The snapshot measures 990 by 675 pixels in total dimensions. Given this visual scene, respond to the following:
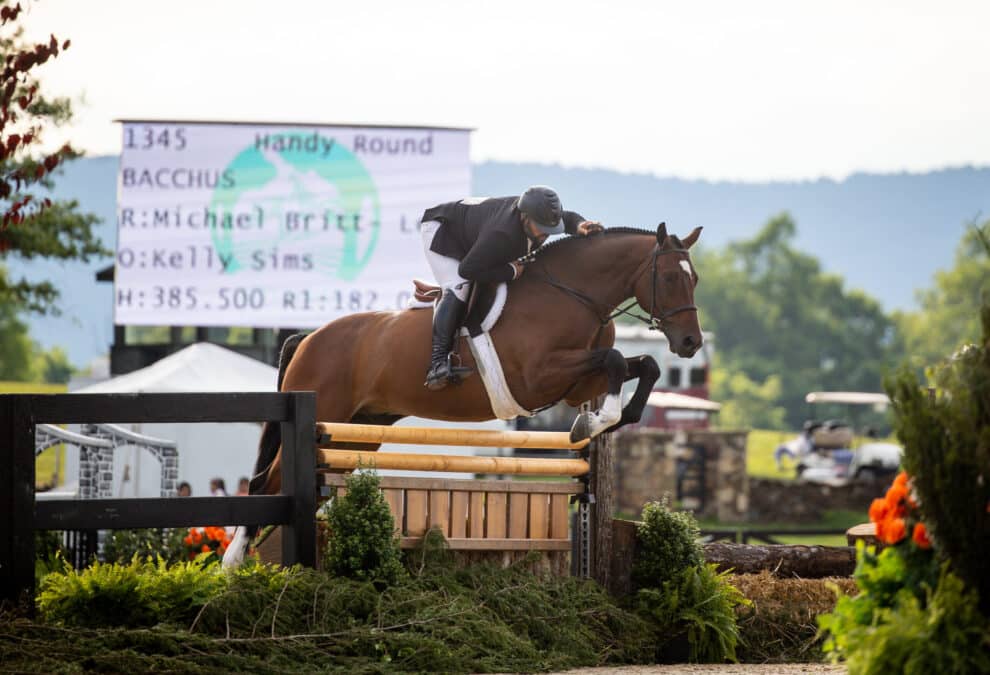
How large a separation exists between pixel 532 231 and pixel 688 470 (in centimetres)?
2375

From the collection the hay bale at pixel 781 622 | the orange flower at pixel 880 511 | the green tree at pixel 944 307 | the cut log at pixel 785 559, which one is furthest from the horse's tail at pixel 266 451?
the green tree at pixel 944 307

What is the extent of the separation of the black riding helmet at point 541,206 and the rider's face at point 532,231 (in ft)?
0.07

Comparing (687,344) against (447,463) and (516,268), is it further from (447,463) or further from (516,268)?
(447,463)

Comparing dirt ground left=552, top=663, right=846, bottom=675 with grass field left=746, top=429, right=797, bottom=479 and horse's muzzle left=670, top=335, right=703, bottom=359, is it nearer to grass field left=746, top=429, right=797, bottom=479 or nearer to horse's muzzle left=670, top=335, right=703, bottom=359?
horse's muzzle left=670, top=335, right=703, bottom=359

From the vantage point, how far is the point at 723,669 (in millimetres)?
7082

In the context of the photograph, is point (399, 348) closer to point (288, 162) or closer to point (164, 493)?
point (164, 493)

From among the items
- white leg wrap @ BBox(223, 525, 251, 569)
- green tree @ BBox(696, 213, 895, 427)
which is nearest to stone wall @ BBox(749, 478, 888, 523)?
white leg wrap @ BBox(223, 525, 251, 569)

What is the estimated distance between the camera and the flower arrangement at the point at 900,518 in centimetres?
452

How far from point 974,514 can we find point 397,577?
10.5ft

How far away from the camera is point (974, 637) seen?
4180 mm

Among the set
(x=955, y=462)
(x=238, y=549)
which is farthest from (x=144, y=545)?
(x=955, y=462)

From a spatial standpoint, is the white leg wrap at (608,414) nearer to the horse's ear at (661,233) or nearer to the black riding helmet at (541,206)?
the horse's ear at (661,233)

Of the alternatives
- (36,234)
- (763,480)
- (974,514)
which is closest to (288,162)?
(36,234)

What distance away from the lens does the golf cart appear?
37.3 metres
